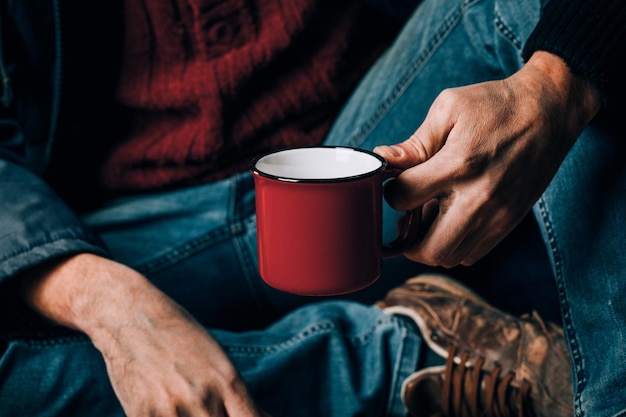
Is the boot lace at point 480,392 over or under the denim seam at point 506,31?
under

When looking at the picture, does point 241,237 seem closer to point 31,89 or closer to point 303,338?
point 303,338

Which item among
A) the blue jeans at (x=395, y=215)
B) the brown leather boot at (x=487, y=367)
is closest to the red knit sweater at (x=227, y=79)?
the blue jeans at (x=395, y=215)

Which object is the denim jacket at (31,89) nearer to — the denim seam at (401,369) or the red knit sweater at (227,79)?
the red knit sweater at (227,79)

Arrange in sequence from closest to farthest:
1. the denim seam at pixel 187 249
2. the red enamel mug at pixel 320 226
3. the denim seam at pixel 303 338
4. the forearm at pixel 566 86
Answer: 1. the red enamel mug at pixel 320 226
2. the forearm at pixel 566 86
3. the denim seam at pixel 303 338
4. the denim seam at pixel 187 249

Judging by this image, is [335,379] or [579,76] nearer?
[579,76]

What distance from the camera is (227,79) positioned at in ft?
4.11

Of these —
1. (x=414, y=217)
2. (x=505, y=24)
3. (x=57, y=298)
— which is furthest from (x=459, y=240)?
(x=57, y=298)

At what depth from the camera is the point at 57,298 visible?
0.98 m

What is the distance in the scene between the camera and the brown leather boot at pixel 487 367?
1.11 meters

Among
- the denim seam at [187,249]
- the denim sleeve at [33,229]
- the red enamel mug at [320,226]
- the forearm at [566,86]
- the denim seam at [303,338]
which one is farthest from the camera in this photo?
the denim seam at [187,249]

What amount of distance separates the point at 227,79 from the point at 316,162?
0.48 metres

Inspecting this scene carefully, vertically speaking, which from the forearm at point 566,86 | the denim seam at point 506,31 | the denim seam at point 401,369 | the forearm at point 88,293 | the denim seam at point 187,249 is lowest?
the denim seam at point 401,369

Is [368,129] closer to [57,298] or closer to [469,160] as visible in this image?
[469,160]

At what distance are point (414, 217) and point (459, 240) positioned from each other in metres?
0.07
